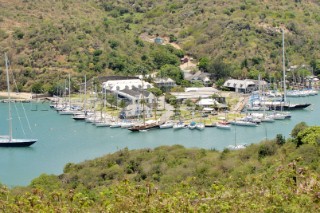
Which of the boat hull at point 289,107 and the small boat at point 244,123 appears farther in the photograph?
the boat hull at point 289,107

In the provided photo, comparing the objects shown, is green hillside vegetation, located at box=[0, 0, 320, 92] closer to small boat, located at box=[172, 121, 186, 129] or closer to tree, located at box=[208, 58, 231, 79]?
tree, located at box=[208, 58, 231, 79]

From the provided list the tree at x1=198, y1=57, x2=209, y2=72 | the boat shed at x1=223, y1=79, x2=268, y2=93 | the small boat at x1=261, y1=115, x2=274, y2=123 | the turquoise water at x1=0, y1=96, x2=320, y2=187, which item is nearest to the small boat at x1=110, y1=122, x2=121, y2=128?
the turquoise water at x1=0, y1=96, x2=320, y2=187

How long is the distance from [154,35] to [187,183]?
4141 cm

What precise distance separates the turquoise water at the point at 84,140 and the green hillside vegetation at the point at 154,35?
9897 millimetres

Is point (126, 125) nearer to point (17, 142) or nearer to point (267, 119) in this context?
point (17, 142)

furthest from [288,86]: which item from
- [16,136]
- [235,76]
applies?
[16,136]

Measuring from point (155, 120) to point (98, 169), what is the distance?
1241cm

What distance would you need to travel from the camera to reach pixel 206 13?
163 ft

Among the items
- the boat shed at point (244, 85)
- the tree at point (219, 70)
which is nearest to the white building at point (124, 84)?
the boat shed at point (244, 85)

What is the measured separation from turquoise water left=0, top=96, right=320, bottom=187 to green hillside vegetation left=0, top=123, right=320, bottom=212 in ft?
15.6

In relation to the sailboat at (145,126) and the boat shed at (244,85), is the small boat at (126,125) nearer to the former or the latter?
the sailboat at (145,126)

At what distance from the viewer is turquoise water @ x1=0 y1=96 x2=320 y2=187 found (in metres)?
20.6

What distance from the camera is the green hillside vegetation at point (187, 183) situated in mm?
6711

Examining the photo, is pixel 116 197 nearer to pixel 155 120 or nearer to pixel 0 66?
pixel 155 120
